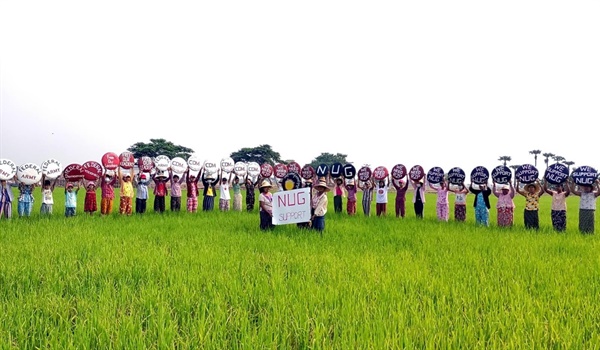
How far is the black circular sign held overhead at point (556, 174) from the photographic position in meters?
7.76

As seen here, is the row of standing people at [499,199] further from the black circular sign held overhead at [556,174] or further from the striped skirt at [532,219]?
the black circular sign held overhead at [556,174]

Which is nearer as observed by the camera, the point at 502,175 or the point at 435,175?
the point at 502,175

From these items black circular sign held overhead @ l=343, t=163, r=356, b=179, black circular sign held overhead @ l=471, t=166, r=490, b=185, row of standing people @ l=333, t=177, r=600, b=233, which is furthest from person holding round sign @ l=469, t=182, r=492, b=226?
black circular sign held overhead @ l=343, t=163, r=356, b=179

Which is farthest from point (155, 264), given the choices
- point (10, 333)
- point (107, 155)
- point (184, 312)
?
point (107, 155)

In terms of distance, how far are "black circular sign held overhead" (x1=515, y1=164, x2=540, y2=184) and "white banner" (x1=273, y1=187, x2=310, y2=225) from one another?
16.1 feet

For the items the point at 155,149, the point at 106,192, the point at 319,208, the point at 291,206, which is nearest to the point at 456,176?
the point at 319,208

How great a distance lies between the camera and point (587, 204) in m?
7.76

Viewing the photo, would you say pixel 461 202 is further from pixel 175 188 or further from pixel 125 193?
pixel 125 193

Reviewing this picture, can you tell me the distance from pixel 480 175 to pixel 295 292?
23.5ft

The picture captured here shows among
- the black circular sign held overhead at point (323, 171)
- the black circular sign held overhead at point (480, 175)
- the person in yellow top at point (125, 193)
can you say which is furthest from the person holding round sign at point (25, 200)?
the black circular sign held overhead at point (480, 175)

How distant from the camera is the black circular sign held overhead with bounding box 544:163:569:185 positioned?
7.76m

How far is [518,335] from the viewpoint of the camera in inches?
105

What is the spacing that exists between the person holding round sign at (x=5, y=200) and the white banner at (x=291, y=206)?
6.72 meters

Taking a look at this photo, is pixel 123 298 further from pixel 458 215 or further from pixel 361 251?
pixel 458 215
